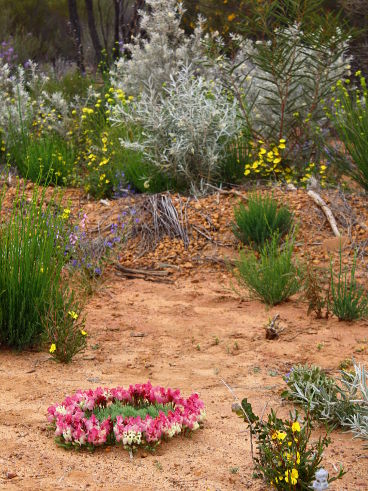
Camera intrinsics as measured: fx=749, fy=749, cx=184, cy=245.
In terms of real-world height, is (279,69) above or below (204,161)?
above

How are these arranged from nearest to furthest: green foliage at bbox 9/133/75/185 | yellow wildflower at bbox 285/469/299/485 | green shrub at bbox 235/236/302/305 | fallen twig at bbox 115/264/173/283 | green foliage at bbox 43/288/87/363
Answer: yellow wildflower at bbox 285/469/299/485, green foliage at bbox 43/288/87/363, green shrub at bbox 235/236/302/305, fallen twig at bbox 115/264/173/283, green foliage at bbox 9/133/75/185

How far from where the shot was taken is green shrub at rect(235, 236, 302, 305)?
4.83 metres

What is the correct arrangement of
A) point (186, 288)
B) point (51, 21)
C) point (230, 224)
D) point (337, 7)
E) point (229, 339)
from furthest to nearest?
point (51, 21), point (337, 7), point (230, 224), point (186, 288), point (229, 339)

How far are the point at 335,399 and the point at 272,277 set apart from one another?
1.81 meters

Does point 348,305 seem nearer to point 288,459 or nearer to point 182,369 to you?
point 182,369

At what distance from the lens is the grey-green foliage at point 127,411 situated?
2916 millimetres

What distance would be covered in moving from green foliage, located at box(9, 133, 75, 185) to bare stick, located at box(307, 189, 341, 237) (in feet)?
8.28

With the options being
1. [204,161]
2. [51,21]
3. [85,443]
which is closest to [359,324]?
[85,443]

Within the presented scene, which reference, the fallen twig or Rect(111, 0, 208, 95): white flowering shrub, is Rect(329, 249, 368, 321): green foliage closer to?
the fallen twig

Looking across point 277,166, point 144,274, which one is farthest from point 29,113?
point 144,274

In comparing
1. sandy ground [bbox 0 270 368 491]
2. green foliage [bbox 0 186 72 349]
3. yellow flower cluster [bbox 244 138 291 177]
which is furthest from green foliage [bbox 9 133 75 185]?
green foliage [bbox 0 186 72 349]

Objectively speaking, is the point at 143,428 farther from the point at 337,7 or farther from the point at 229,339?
the point at 337,7

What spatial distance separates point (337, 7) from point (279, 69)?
8536 millimetres

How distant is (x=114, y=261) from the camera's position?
5.90 m
